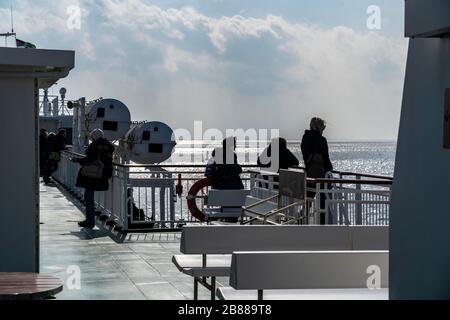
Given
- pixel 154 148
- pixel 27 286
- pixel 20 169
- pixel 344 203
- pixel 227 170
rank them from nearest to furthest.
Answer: pixel 27 286 < pixel 20 169 < pixel 344 203 < pixel 227 170 < pixel 154 148

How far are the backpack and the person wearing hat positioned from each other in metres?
3.46

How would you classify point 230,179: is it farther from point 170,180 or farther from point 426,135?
point 426,135

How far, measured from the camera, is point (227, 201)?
12.5m

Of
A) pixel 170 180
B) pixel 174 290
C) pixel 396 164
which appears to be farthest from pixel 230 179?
pixel 396 164

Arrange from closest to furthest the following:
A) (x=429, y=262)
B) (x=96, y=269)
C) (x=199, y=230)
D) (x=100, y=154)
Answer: (x=429, y=262) → (x=199, y=230) → (x=96, y=269) → (x=100, y=154)

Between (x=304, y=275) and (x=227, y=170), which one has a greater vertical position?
(x=227, y=170)

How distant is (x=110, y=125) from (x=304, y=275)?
22427 millimetres

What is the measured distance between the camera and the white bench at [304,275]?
5.61 metres

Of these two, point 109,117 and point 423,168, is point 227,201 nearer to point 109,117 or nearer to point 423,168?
point 423,168

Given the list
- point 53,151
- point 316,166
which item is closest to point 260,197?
point 316,166

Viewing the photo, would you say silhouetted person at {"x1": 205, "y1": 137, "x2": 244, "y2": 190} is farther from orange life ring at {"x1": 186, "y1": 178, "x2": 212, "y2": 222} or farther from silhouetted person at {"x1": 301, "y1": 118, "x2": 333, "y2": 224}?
silhouetted person at {"x1": 301, "y1": 118, "x2": 333, "y2": 224}

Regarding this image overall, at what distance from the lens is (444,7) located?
397 cm
